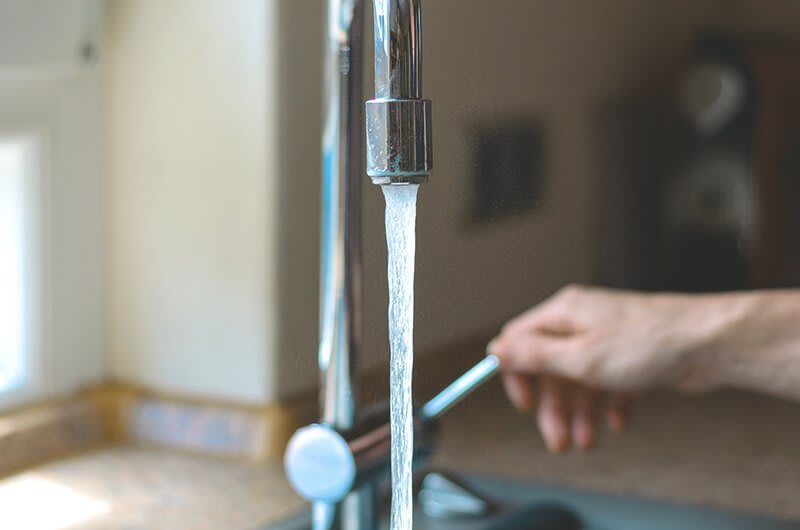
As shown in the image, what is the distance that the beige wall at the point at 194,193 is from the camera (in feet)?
2.87

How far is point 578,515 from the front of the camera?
78cm

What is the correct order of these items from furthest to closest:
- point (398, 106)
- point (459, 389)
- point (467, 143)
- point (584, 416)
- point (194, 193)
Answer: point (194, 193) < point (584, 416) < point (459, 389) < point (467, 143) < point (398, 106)

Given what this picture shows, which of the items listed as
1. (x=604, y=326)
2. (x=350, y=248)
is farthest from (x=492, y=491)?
(x=350, y=248)

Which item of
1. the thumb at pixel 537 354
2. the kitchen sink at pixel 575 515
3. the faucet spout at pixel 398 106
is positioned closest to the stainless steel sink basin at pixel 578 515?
the kitchen sink at pixel 575 515

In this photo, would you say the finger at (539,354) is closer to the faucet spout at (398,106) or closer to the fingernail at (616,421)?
the fingernail at (616,421)

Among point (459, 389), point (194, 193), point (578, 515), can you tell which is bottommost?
point (578, 515)

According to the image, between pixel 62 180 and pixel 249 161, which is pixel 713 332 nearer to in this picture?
pixel 249 161

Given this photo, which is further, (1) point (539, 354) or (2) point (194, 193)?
(2) point (194, 193)

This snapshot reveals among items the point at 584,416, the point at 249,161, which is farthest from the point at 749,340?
the point at 249,161

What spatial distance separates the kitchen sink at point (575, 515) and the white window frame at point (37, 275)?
263 mm

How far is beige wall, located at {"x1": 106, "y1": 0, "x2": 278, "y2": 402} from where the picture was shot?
2.87 feet

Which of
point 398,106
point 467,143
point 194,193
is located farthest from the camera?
point 194,193

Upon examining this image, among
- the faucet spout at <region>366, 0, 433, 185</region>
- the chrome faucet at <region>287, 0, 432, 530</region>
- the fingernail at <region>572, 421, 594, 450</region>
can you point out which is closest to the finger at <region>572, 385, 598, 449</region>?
the fingernail at <region>572, 421, 594, 450</region>

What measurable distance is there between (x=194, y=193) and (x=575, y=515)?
39 cm
